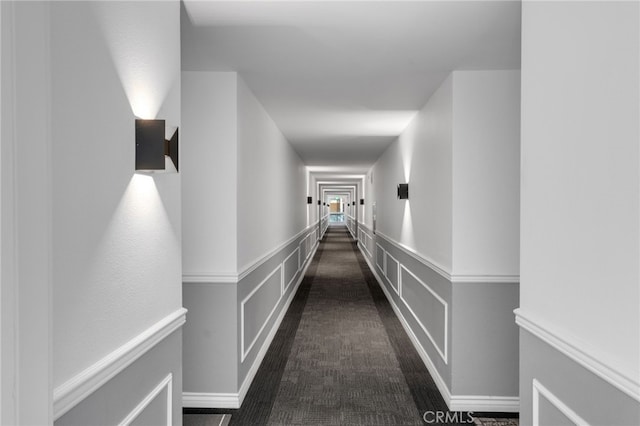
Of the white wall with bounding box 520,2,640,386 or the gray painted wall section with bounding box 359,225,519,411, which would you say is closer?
the white wall with bounding box 520,2,640,386

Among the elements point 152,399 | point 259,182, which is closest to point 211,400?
point 152,399

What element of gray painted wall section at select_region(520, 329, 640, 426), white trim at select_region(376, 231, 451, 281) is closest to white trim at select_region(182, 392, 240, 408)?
white trim at select_region(376, 231, 451, 281)

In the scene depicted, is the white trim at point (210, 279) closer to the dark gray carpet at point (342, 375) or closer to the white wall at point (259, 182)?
the white wall at point (259, 182)

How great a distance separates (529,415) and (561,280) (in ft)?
2.04

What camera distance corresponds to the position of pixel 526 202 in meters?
1.75

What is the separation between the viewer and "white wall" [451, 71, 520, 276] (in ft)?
9.80

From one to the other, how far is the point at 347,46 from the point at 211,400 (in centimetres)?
245

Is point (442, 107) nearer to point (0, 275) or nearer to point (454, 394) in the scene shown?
point (454, 394)

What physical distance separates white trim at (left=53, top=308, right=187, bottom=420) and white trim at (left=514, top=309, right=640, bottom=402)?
1.39m

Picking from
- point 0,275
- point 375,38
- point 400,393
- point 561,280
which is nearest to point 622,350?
point 561,280

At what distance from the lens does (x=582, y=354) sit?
1339mm

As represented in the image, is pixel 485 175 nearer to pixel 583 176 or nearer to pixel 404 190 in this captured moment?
pixel 583 176

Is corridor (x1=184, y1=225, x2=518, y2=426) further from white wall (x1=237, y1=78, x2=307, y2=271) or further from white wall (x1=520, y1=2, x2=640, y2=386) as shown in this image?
white wall (x1=520, y1=2, x2=640, y2=386)

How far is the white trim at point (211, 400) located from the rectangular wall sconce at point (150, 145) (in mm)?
2064
